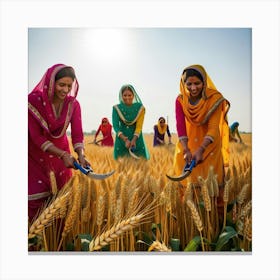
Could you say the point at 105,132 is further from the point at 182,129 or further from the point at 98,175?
the point at 182,129

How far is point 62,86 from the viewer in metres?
3.78

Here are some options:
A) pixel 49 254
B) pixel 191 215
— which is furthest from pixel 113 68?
pixel 49 254

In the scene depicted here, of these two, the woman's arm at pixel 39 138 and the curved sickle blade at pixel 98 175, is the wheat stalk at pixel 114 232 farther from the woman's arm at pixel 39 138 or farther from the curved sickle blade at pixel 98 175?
the woman's arm at pixel 39 138

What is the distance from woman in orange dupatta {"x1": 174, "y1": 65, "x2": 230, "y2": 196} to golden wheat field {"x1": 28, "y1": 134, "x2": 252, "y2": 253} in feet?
0.29

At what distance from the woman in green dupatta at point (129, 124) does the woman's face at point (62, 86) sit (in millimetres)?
419

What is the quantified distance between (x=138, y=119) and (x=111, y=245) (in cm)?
106

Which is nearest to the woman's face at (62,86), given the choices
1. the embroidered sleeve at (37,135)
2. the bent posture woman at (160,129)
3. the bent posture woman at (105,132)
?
the embroidered sleeve at (37,135)

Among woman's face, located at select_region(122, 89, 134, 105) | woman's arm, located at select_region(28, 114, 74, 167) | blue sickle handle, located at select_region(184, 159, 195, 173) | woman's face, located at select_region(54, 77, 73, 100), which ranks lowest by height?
blue sickle handle, located at select_region(184, 159, 195, 173)

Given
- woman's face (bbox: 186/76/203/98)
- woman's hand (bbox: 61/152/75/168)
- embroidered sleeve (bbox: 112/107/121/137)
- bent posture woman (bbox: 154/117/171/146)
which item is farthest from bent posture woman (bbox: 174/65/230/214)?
woman's hand (bbox: 61/152/75/168)

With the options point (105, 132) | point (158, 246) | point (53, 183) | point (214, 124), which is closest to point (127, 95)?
point (105, 132)

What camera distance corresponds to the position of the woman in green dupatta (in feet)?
12.5

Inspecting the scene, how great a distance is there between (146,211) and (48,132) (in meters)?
1.03

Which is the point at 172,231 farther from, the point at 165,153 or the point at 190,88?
the point at 190,88

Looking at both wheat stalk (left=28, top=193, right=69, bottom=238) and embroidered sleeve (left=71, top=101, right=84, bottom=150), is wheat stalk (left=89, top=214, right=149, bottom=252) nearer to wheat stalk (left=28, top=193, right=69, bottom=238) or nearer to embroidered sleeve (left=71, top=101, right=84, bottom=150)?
wheat stalk (left=28, top=193, right=69, bottom=238)
